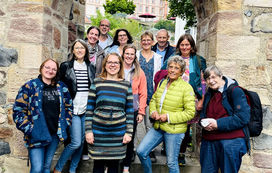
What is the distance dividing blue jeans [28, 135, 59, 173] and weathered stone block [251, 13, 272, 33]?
2552 mm

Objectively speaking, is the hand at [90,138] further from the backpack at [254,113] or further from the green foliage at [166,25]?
the green foliage at [166,25]

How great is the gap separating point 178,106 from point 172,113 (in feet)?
0.32

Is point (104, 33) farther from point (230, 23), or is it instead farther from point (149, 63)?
point (230, 23)

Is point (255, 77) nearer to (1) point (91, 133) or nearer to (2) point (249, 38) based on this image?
(2) point (249, 38)

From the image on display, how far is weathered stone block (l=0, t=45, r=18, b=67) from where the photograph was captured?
310 centimetres

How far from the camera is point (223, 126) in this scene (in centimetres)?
232

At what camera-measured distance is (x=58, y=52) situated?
3.59 m

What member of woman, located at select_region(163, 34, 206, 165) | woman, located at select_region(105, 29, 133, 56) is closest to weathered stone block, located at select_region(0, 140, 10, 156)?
woman, located at select_region(105, 29, 133, 56)

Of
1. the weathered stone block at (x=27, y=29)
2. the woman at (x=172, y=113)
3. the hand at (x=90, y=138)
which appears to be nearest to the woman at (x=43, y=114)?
the hand at (x=90, y=138)

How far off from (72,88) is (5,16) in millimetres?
1247

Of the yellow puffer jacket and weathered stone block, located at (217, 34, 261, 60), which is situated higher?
weathered stone block, located at (217, 34, 261, 60)

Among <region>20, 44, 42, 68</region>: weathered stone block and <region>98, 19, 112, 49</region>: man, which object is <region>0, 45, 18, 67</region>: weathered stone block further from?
<region>98, 19, 112, 49</region>: man

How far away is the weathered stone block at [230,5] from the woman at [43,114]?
6.50 ft

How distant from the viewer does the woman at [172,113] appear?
8.41 ft
